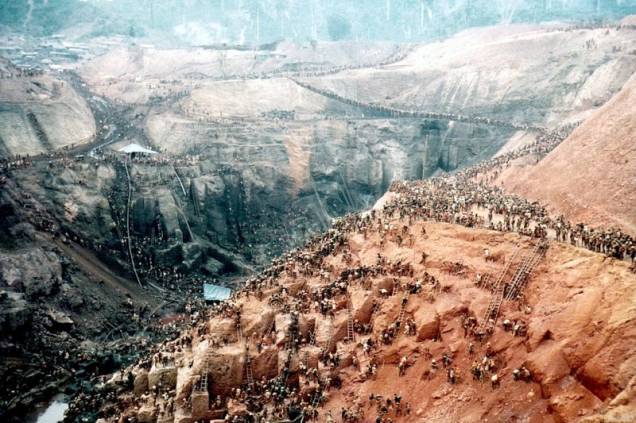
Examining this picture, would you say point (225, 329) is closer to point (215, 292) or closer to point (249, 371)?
point (249, 371)

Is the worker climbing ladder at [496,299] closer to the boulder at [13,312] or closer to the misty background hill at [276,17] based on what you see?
the boulder at [13,312]

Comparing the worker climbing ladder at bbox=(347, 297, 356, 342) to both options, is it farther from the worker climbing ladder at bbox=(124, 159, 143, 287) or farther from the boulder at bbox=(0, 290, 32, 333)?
the worker climbing ladder at bbox=(124, 159, 143, 287)

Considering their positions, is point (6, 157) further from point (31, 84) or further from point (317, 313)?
point (317, 313)

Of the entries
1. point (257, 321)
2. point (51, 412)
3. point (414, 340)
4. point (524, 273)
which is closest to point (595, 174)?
point (524, 273)

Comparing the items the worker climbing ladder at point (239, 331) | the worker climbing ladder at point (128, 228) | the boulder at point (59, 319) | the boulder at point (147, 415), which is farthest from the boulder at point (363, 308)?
the worker climbing ladder at point (128, 228)

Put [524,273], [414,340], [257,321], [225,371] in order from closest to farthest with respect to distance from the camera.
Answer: [524,273] < [414,340] < [225,371] < [257,321]

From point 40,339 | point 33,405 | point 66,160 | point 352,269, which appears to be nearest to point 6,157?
point 66,160
